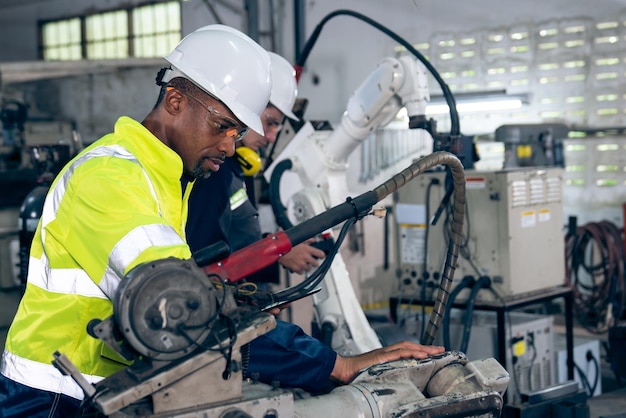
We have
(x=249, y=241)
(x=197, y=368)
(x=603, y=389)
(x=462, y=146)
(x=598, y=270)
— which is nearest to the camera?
(x=197, y=368)

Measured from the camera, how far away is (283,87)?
122 inches

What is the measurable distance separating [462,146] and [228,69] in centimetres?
213

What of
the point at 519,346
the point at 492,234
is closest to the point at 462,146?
the point at 492,234

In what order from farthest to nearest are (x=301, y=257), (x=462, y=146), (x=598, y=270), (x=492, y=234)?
(x=598, y=270)
(x=462, y=146)
(x=492, y=234)
(x=301, y=257)

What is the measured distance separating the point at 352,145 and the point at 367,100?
9.3 inches

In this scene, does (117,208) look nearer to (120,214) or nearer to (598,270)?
(120,214)

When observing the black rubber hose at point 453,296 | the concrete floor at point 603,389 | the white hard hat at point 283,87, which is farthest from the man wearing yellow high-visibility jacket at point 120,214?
the black rubber hose at point 453,296

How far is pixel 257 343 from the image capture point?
188cm

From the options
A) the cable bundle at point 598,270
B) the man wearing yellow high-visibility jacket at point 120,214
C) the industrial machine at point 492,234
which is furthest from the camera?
the cable bundle at point 598,270

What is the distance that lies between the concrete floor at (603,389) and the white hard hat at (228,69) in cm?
168

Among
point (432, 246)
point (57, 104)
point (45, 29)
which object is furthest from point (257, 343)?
point (45, 29)

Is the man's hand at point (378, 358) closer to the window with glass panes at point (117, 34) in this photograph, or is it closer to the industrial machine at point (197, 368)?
the industrial machine at point (197, 368)

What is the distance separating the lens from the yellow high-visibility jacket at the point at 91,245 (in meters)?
1.37

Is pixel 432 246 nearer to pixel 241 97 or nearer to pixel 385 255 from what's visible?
pixel 385 255
